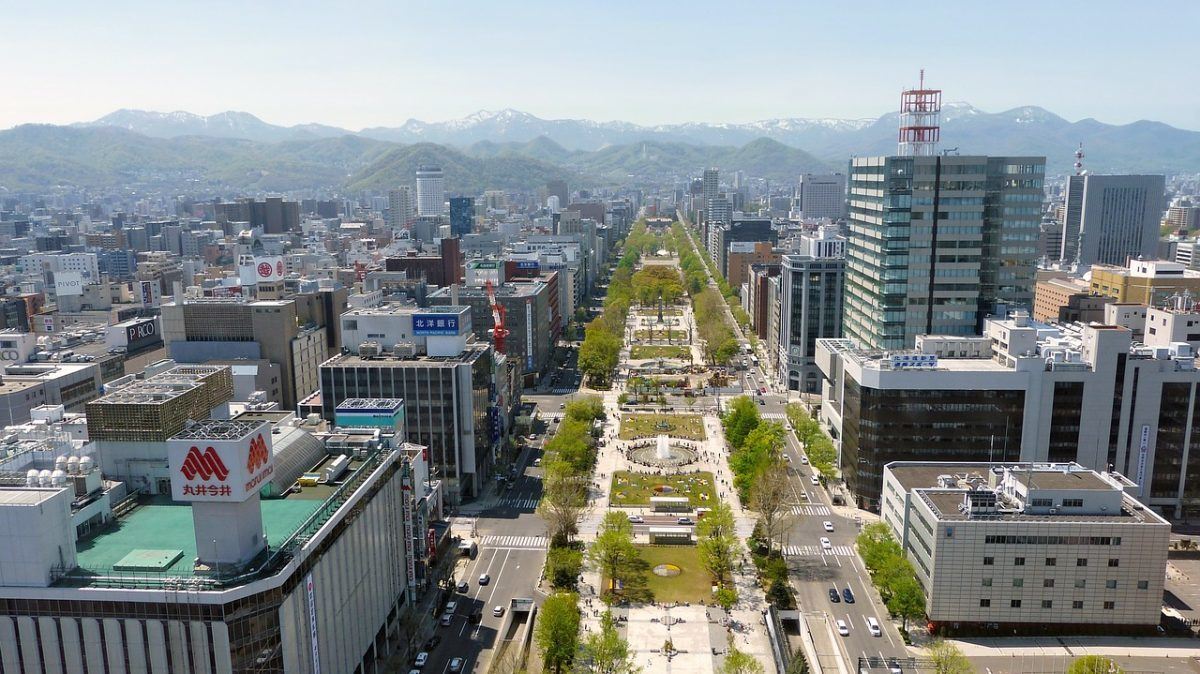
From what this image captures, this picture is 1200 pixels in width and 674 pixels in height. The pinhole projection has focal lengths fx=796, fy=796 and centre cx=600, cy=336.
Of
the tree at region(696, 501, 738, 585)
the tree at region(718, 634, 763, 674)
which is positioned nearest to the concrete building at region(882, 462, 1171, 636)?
the tree at region(696, 501, 738, 585)

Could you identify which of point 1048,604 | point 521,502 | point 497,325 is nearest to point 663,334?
point 497,325

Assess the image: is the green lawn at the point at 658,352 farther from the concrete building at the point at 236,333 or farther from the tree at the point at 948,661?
the tree at the point at 948,661

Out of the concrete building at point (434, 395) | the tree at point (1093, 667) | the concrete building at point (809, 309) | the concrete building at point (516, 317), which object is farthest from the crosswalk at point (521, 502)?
the concrete building at point (809, 309)

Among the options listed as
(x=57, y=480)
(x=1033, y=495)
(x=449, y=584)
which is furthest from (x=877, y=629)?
(x=57, y=480)

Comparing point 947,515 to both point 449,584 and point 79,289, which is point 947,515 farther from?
point 79,289

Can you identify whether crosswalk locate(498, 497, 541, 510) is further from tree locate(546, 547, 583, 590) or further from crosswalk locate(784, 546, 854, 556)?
crosswalk locate(784, 546, 854, 556)
